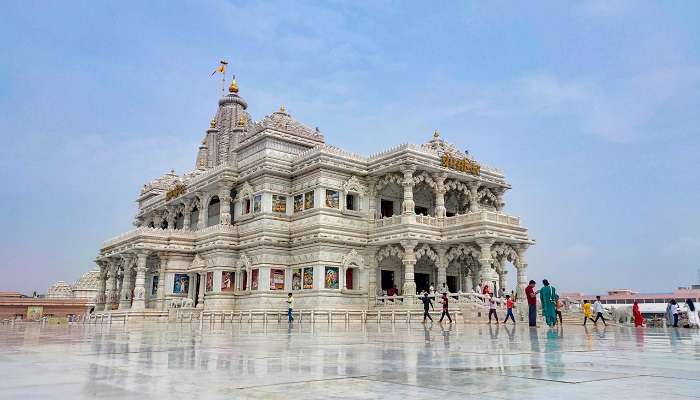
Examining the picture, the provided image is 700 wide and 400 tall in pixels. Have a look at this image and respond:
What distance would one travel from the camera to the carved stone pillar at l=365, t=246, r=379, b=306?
35656mm

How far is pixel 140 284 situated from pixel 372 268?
16.3 meters

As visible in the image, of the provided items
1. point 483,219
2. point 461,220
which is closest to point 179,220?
point 461,220

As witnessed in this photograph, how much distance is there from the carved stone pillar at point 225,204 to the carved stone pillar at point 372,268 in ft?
34.0

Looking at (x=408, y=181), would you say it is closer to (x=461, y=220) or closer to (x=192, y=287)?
(x=461, y=220)

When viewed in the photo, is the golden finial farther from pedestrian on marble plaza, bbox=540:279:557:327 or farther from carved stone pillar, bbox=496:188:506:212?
pedestrian on marble plaza, bbox=540:279:557:327

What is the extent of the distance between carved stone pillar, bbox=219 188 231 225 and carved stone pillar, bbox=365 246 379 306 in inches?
408

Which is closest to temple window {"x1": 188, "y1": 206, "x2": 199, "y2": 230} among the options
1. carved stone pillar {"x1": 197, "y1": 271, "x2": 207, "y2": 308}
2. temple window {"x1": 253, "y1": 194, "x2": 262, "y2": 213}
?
carved stone pillar {"x1": 197, "y1": 271, "x2": 207, "y2": 308}

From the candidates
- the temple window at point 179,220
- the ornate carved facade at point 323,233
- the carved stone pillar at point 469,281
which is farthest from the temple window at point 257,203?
the carved stone pillar at point 469,281

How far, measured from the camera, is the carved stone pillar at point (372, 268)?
117 feet

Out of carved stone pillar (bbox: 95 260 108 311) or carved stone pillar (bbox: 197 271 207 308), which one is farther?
carved stone pillar (bbox: 95 260 108 311)

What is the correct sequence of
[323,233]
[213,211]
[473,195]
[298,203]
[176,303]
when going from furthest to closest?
[213,211], [473,195], [176,303], [298,203], [323,233]

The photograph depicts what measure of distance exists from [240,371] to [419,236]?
27288 millimetres

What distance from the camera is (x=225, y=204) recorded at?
1588 inches

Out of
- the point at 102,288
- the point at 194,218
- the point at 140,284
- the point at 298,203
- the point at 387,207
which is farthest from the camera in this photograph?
the point at 102,288
